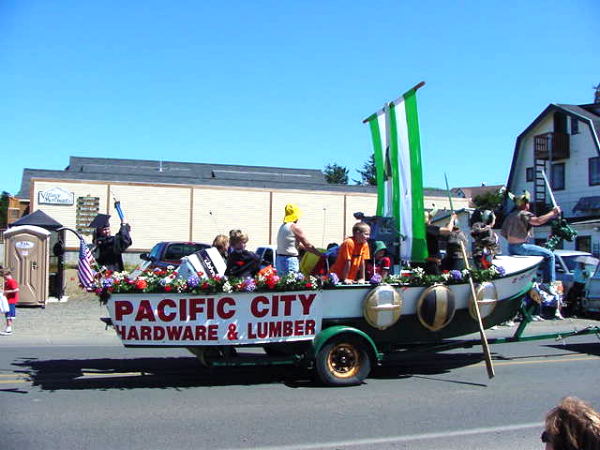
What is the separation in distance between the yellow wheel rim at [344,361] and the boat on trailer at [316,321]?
0.01m

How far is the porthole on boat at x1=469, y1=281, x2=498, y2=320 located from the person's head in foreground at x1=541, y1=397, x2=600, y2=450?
6.23m

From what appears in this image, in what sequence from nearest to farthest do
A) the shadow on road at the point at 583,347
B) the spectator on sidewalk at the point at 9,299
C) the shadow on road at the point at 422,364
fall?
the shadow on road at the point at 422,364 < the shadow on road at the point at 583,347 < the spectator on sidewalk at the point at 9,299

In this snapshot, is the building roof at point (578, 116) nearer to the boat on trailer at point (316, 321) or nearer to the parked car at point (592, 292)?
the parked car at point (592, 292)

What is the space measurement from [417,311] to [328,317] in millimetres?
1218

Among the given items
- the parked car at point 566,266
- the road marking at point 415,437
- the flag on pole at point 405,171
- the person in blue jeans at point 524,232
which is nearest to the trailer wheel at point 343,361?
the road marking at point 415,437

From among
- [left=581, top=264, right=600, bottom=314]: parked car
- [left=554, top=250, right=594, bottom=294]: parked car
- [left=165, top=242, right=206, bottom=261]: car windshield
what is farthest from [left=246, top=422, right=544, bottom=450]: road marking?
[left=165, top=242, right=206, bottom=261]: car windshield

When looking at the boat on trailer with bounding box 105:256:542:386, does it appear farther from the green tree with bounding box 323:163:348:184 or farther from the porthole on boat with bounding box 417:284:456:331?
the green tree with bounding box 323:163:348:184

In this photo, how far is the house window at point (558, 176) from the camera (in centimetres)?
3647

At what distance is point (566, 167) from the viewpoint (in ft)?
119

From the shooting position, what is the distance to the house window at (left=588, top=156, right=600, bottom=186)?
112 feet

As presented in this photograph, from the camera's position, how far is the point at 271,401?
281 inches

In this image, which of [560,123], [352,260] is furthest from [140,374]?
[560,123]

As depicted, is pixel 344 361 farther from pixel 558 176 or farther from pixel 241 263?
pixel 558 176

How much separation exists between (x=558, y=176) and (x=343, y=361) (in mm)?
32666
